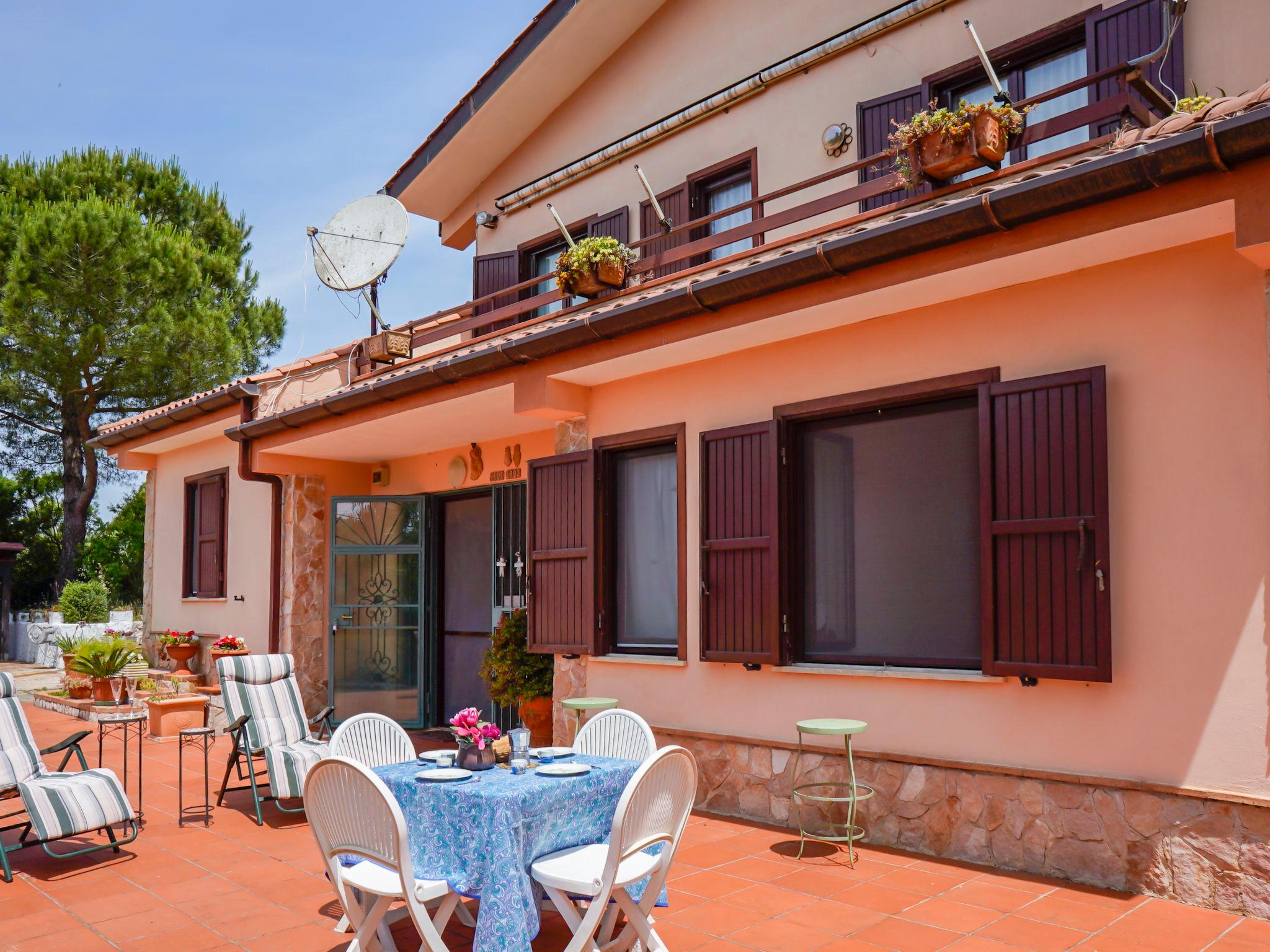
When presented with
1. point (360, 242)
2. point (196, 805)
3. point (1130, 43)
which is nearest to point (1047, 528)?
point (1130, 43)

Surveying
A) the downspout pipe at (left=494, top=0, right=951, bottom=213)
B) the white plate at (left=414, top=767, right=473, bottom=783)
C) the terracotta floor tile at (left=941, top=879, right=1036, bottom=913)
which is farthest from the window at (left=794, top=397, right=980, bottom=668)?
the downspout pipe at (left=494, top=0, right=951, bottom=213)

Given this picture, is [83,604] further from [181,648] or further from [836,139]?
[836,139]

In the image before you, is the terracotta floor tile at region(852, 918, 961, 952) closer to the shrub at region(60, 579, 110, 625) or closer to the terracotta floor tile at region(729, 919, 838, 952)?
the terracotta floor tile at region(729, 919, 838, 952)

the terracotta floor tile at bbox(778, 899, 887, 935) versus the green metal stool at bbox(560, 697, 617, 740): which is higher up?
the green metal stool at bbox(560, 697, 617, 740)

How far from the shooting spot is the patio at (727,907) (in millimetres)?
4273

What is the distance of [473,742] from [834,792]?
254 cm

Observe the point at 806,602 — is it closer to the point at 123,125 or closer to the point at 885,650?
the point at 885,650

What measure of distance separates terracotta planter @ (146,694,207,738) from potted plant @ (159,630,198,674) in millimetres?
1713

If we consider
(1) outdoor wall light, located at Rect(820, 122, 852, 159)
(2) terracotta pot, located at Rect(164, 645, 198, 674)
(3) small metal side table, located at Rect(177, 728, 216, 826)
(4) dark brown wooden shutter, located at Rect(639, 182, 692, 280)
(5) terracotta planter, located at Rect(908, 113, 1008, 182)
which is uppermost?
(1) outdoor wall light, located at Rect(820, 122, 852, 159)

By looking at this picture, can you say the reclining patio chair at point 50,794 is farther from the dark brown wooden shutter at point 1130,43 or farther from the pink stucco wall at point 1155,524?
the dark brown wooden shutter at point 1130,43

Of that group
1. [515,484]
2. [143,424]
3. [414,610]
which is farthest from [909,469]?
[143,424]

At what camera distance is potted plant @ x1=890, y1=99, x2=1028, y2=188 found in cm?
520

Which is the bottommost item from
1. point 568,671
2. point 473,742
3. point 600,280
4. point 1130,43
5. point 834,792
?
point 834,792

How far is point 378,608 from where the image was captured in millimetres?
10844
